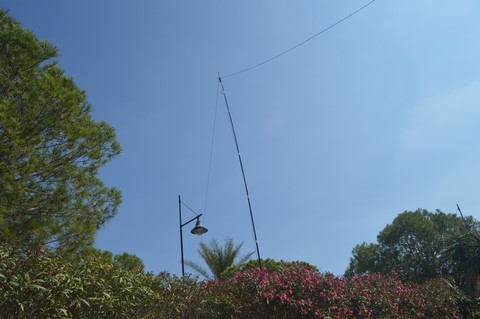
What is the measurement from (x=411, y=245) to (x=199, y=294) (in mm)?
36275

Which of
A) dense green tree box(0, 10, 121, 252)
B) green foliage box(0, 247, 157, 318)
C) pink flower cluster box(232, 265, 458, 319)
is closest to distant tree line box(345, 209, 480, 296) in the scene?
pink flower cluster box(232, 265, 458, 319)

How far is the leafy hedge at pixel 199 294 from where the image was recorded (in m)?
3.68

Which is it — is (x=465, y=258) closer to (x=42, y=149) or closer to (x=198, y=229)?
(x=198, y=229)

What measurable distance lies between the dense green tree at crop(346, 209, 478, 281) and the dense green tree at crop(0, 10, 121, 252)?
32924 mm

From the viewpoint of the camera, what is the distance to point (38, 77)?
30.8 ft

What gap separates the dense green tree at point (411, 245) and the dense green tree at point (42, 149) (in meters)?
32.9

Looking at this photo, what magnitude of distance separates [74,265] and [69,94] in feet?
19.6

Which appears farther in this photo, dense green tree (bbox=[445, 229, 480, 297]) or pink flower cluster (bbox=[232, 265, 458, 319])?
dense green tree (bbox=[445, 229, 480, 297])

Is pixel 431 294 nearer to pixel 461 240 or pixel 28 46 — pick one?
pixel 461 240

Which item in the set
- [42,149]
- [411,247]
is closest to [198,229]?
[42,149]

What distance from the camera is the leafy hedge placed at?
368cm

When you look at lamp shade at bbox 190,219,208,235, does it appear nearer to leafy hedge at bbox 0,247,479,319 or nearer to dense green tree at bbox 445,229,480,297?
leafy hedge at bbox 0,247,479,319

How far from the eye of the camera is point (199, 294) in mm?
5996

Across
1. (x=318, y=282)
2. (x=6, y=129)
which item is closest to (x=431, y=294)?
(x=318, y=282)
